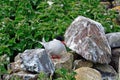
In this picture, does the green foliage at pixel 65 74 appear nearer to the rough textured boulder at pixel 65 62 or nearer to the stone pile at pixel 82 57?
the stone pile at pixel 82 57

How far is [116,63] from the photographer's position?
568cm

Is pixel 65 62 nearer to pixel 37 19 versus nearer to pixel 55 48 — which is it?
pixel 55 48

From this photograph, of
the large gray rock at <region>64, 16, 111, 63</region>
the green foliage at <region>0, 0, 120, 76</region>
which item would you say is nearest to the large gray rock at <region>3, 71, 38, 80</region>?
the green foliage at <region>0, 0, 120, 76</region>

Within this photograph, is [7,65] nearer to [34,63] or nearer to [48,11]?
[34,63]

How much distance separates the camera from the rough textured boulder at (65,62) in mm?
5182

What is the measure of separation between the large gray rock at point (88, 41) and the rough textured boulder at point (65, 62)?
157mm

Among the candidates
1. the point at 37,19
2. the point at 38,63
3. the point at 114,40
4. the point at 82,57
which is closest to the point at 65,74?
the point at 38,63

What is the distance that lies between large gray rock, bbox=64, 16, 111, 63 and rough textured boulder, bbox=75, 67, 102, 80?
1.05ft

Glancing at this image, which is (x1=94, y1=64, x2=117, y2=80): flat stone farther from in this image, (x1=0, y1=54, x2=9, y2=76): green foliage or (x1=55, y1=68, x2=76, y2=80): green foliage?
(x1=0, y1=54, x2=9, y2=76): green foliage

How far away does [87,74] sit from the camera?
497 centimetres

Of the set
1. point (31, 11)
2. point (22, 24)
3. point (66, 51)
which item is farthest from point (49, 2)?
point (66, 51)

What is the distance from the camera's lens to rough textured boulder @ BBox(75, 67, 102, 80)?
4.90 meters

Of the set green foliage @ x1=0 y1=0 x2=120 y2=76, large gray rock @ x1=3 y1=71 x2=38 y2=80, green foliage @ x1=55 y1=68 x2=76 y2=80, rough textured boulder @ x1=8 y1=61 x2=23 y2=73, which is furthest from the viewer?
green foliage @ x1=0 y1=0 x2=120 y2=76

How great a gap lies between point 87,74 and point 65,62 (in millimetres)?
370
